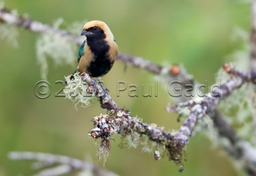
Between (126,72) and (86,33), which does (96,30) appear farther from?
(126,72)

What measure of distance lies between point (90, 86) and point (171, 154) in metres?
0.36

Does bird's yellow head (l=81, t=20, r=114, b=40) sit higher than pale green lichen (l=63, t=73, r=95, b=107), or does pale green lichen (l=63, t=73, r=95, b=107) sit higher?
bird's yellow head (l=81, t=20, r=114, b=40)

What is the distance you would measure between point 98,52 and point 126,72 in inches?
85.3

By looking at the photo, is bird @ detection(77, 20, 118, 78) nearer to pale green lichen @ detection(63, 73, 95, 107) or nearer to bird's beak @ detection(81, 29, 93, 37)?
bird's beak @ detection(81, 29, 93, 37)

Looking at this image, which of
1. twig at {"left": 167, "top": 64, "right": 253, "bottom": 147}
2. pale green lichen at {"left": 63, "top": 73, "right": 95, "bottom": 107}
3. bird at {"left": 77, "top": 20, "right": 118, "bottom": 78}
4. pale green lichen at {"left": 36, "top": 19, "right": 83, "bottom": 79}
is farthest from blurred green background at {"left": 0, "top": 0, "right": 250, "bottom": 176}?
pale green lichen at {"left": 63, "top": 73, "right": 95, "bottom": 107}

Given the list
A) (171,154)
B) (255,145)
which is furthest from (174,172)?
(171,154)

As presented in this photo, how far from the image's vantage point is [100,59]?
8.04ft

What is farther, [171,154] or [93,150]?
[93,150]

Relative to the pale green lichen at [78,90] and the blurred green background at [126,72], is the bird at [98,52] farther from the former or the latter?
the blurred green background at [126,72]

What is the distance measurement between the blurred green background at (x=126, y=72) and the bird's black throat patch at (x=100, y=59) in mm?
1999

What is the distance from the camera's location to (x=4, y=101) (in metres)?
4.95

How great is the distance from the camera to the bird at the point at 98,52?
7.99 feet

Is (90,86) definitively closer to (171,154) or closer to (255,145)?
(171,154)

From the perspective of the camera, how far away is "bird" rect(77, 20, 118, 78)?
7.99 ft
